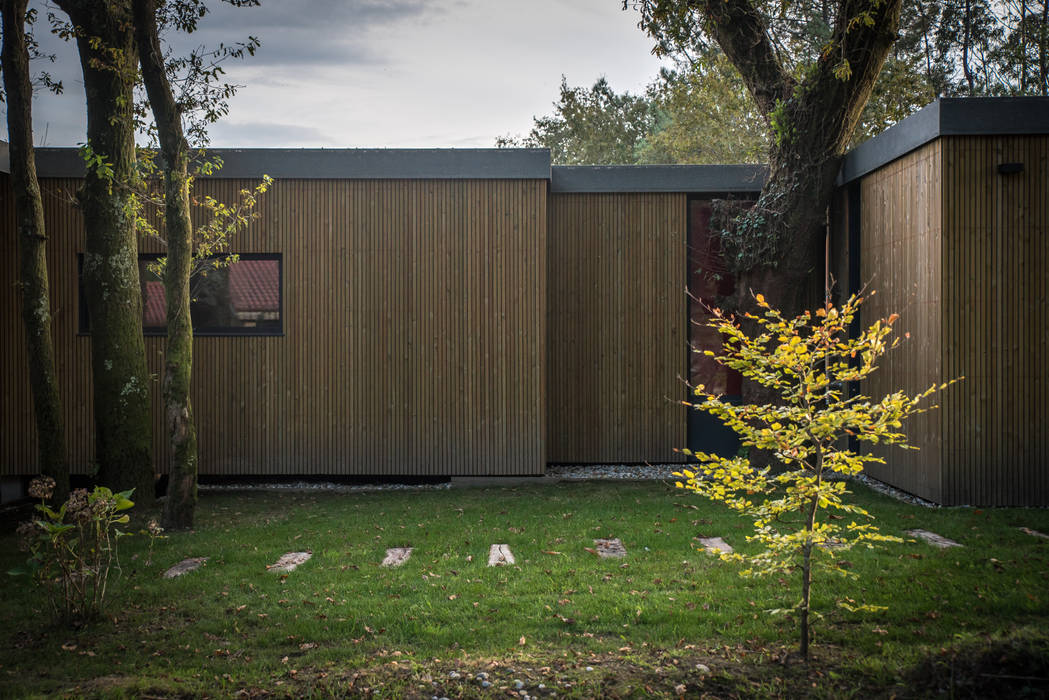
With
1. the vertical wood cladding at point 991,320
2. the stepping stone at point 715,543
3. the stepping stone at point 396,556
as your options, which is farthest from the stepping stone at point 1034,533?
the stepping stone at point 396,556

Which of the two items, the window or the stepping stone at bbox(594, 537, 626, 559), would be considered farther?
the window

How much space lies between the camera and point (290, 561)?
17.4ft

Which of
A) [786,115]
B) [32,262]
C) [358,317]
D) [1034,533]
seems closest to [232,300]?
[358,317]

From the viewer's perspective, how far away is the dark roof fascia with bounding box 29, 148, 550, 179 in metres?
8.40

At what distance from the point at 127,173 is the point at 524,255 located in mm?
3836

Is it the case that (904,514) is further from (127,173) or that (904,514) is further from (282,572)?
(127,173)

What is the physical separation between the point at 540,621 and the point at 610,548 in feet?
5.25

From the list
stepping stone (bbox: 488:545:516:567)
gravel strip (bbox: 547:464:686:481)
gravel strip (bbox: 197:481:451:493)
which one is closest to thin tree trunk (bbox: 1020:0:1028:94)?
gravel strip (bbox: 547:464:686:481)

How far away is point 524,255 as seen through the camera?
845 cm

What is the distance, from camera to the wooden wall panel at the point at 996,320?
6434mm

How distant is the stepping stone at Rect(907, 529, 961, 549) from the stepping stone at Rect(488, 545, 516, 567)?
275 cm

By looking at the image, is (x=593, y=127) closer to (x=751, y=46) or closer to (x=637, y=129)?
(x=637, y=129)

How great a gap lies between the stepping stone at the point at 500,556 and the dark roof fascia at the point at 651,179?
4918 millimetres

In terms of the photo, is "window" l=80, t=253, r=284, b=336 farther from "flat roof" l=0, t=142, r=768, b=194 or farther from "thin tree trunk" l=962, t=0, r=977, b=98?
"thin tree trunk" l=962, t=0, r=977, b=98
